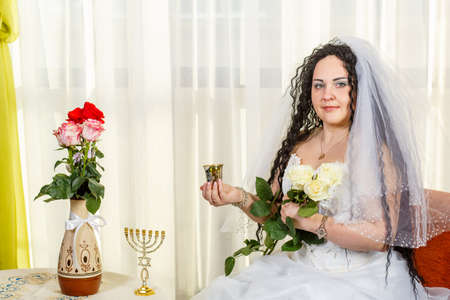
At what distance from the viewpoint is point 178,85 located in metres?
2.93

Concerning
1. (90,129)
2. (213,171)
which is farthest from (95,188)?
(213,171)

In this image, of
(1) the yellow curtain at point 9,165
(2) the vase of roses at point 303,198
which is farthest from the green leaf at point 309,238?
(1) the yellow curtain at point 9,165

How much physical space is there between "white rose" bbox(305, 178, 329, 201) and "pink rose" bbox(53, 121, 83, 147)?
31.7 inches

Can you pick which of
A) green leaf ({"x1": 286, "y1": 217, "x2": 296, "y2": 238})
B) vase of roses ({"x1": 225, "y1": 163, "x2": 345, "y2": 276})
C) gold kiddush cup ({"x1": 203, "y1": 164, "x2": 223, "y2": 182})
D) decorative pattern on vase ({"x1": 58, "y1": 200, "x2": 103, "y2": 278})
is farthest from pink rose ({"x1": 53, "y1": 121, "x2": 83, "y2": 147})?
green leaf ({"x1": 286, "y1": 217, "x2": 296, "y2": 238})

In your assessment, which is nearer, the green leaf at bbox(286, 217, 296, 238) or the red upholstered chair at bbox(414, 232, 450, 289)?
the green leaf at bbox(286, 217, 296, 238)

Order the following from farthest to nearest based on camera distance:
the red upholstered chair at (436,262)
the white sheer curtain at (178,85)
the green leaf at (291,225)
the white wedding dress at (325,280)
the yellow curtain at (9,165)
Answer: the yellow curtain at (9,165) → the white sheer curtain at (178,85) → the red upholstered chair at (436,262) → the green leaf at (291,225) → the white wedding dress at (325,280)

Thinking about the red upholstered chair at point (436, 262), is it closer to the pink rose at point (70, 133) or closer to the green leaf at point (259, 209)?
the green leaf at point (259, 209)

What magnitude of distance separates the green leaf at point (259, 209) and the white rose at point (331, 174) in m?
0.29

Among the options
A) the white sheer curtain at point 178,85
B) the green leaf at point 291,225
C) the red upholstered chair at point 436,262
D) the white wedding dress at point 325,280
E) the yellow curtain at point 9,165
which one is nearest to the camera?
the white wedding dress at point 325,280

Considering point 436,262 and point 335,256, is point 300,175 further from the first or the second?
point 436,262

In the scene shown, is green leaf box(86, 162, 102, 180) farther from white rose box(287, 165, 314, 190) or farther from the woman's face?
the woman's face

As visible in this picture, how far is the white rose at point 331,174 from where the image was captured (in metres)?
1.71

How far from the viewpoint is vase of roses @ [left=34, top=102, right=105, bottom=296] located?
1.84 metres

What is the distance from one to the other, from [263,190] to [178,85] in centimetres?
114
